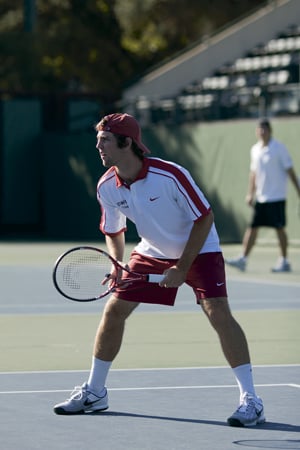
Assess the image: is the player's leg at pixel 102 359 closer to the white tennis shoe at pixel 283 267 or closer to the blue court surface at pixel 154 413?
the blue court surface at pixel 154 413

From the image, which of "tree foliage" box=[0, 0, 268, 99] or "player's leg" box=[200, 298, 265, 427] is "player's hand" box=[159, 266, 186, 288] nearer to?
"player's leg" box=[200, 298, 265, 427]

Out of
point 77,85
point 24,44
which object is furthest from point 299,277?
point 77,85

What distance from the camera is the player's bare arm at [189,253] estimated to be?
703 centimetres

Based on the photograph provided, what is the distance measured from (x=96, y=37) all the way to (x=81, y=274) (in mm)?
30583

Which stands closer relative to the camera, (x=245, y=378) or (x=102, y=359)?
(x=245, y=378)

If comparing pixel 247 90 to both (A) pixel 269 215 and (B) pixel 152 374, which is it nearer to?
(A) pixel 269 215

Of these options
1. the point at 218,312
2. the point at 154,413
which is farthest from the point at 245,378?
the point at 154,413

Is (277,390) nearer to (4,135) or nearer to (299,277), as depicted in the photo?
(299,277)

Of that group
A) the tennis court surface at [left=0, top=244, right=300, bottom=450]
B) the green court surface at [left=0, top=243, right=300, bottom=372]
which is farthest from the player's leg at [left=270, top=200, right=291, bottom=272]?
the green court surface at [left=0, top=243, right=300, bottom=372]

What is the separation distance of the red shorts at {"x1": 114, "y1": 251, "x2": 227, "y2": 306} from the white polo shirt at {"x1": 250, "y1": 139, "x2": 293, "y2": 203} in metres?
9.08

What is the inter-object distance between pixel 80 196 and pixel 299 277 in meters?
11.1

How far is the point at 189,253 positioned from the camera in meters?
7.04

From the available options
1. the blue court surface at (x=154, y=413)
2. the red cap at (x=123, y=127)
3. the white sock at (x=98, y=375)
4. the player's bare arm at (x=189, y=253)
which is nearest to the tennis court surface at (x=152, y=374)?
the blue court surface at (x=154, y=413)

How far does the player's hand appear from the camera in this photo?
7.02 metres
